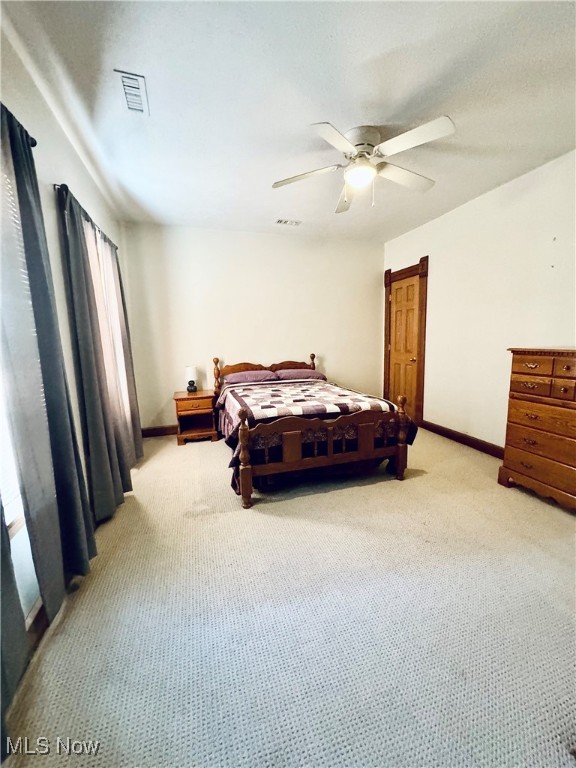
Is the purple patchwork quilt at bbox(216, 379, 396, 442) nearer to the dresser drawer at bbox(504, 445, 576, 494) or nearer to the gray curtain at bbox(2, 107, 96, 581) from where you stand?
the dresser drawer at bbox(504, 445, 576, 494)

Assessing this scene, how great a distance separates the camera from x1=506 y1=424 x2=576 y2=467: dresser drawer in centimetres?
199

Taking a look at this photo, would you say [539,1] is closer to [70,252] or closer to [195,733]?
[70,252]

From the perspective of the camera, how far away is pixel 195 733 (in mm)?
941

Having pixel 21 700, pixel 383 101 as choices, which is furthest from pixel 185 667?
pixel 383 101

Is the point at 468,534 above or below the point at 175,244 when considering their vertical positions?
below

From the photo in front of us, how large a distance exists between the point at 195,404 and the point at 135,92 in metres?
2.72

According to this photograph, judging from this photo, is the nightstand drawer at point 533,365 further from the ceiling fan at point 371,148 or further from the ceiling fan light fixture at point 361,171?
the ceiling fan light fixture at point 361,171

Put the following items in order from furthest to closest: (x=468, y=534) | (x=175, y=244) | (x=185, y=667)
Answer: (x=175, y=244)
(x=468, y=534)
(x=185, y=667)

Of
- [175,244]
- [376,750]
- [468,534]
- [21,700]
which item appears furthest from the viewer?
[175,244]

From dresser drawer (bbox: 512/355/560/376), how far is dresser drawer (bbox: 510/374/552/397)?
42 millimetres

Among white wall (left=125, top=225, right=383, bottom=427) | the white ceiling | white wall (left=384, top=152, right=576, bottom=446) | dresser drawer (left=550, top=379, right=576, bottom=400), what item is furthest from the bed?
the white ceiling

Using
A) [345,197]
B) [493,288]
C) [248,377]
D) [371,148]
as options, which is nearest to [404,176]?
[371,148]

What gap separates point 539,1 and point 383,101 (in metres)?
0.70

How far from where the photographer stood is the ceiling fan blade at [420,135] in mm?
1557
